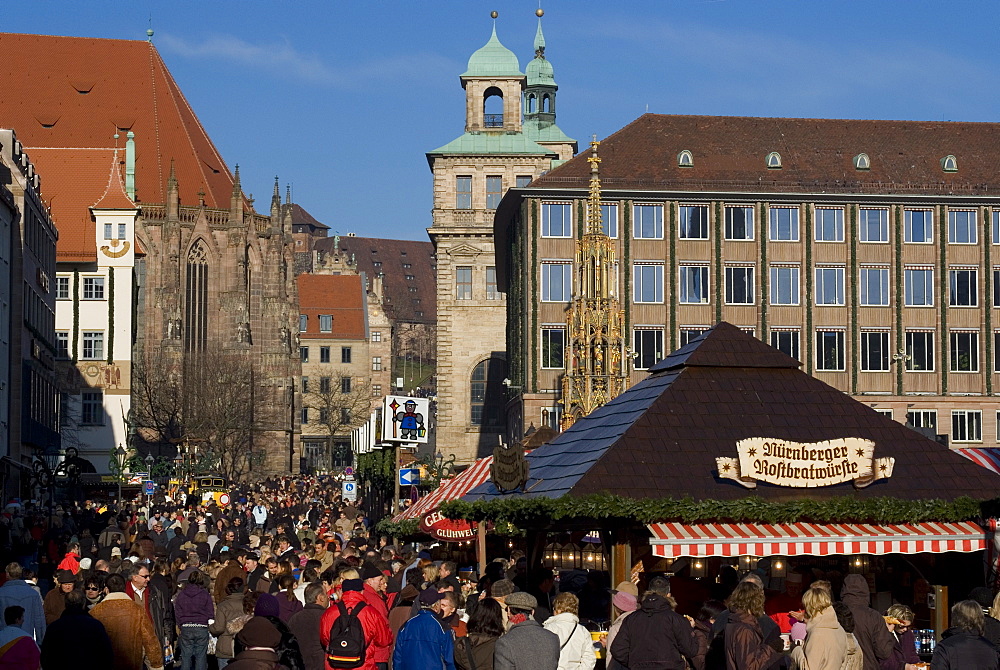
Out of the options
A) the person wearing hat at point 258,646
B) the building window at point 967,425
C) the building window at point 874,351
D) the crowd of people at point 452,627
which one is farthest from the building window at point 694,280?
the person wearing hat at point 258,646

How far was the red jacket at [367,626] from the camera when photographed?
13.1 metres

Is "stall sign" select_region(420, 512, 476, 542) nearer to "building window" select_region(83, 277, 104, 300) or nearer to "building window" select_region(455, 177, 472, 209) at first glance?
"building window" select_region(83, 277, 104, 300)

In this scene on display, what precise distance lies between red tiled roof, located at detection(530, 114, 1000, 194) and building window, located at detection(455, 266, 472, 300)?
818 inches

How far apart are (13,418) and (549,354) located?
75.1 ft

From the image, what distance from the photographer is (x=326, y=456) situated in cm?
14238

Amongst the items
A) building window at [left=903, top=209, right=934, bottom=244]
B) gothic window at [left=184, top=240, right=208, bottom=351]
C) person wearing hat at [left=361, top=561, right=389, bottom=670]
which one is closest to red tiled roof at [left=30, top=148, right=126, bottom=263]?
gothic window at [left=184, top=240, right=208, bottom=351]

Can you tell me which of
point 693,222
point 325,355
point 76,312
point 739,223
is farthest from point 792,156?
point 325,355

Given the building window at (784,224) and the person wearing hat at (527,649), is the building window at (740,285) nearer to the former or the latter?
the building window at (784,224)

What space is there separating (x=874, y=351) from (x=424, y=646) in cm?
6113

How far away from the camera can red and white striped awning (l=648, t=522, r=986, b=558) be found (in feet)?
56.0

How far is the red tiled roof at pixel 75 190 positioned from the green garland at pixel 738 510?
223ft

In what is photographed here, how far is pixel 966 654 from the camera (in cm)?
1090

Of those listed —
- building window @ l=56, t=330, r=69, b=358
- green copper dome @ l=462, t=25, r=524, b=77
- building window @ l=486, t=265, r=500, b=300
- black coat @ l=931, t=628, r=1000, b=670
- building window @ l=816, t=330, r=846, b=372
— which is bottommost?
black coat @ l=931, t=628, r=1000, b=670

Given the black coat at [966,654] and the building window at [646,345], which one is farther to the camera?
the building window at [646,345]
